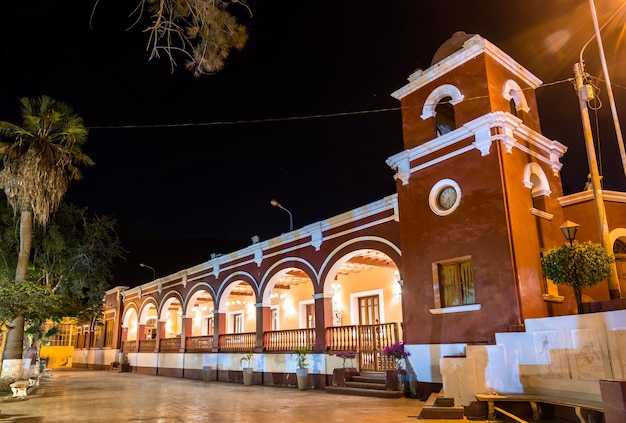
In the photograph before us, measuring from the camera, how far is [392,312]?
55.6 feet

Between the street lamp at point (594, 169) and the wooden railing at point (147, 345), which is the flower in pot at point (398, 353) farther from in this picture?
the wooden railing at point (147, 345)

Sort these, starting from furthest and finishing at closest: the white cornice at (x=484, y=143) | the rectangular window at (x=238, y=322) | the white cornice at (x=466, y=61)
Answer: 1. the rectangular window at (x=238, y=322)
2. the white cornice at (x=466, y=61)
3. the white cornice at (x=484, y=143)

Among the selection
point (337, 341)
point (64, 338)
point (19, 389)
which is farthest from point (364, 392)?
point (64, 338)

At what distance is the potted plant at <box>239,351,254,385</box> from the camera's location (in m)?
17.5

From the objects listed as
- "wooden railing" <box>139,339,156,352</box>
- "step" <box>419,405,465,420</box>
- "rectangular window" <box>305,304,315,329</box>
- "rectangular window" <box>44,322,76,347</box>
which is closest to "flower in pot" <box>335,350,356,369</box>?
"step" <box>419,405,465,420</box>

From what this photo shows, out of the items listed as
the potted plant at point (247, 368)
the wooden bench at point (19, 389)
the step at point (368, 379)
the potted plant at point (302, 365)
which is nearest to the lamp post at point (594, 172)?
the step at point (368, 379)

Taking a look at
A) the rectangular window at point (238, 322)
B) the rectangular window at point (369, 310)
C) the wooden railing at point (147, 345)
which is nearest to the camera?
the rectangular window at point (369, 310)

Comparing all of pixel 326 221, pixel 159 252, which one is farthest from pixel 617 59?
pixel 159 252

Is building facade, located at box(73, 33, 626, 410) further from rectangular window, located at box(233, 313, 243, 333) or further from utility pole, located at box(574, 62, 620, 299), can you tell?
rectangular window, located at box(233, 313, 243, 333)

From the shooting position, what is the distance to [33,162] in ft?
49.4

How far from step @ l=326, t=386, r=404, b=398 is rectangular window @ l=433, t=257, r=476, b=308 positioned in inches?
90.8

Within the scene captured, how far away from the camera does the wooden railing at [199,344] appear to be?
21.7 m

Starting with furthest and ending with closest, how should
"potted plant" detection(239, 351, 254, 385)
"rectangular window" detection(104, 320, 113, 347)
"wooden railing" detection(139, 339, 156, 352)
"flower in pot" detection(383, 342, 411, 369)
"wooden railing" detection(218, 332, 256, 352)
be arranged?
"rectangular window" detection(104, 320, 113, 347) < "wooden railing" detection(139, 339, 156, 352) < "wooden railing" detection(218, 332, 256, 352) < "potted plant" detection(239, 351, 254, 385) < "flower in pot" detection(383, 342, 411, 369)

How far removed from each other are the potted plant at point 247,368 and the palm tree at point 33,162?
7.07 meters
